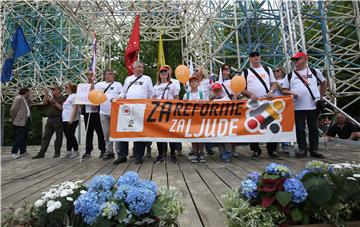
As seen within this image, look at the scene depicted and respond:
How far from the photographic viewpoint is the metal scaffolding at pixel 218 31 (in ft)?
32.6

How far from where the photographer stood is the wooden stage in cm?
271

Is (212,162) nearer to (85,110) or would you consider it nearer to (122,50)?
(85,110)

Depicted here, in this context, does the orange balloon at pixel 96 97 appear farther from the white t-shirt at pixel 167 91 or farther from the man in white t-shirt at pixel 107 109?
the white t-shirt at pixel 167 91

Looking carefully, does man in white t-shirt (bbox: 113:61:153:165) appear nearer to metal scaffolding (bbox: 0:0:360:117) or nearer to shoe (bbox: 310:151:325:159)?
shoe (bbox: 310:151:325:159)

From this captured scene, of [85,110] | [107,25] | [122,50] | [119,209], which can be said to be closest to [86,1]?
[107,25]

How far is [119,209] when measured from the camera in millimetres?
1856

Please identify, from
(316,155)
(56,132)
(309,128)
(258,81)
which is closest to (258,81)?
(258,81)

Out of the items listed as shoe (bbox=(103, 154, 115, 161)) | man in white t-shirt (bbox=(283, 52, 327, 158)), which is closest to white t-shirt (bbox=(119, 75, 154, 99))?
shoe (bbox=(103, 154, 115, 161))

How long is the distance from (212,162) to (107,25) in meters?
13.5

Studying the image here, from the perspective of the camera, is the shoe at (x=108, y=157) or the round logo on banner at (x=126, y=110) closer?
the round logo on banner at (x=126, y=110)

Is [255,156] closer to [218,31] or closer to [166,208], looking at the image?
[166,208]

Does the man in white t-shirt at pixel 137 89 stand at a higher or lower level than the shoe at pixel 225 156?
higher

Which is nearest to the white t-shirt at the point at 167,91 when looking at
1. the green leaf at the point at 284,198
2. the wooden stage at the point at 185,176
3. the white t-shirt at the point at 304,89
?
the wooden stage at the point at 185,176

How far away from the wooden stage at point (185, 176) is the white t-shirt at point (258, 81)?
3.99ft
